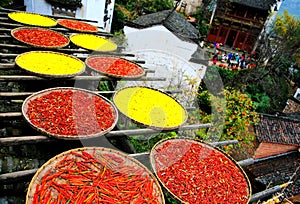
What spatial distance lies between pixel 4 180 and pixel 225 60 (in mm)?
22258

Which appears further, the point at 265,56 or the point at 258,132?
the point at 265,56

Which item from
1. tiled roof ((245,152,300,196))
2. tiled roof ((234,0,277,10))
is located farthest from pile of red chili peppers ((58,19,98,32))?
tiled roof ((234,0,277,10))

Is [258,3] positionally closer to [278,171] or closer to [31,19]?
[278,171]

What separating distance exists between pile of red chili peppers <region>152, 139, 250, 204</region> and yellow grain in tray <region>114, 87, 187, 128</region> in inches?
21.0

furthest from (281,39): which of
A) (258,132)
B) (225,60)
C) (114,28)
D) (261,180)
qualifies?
(261,180)

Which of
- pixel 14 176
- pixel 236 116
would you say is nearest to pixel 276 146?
pixel 236 116

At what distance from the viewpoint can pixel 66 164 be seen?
256 centimetres

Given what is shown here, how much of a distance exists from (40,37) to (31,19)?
1685mm

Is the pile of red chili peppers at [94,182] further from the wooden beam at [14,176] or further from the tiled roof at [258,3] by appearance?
the tiled roof at [258,3]

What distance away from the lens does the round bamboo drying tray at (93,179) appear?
225cm

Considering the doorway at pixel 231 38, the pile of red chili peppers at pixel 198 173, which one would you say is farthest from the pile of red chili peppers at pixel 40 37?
the doorway at pixel 231 38

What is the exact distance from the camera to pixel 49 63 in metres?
4.59

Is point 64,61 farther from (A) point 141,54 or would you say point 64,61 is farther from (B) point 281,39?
(B) point 281,39

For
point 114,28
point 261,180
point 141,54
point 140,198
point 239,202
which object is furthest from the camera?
point 114,28
